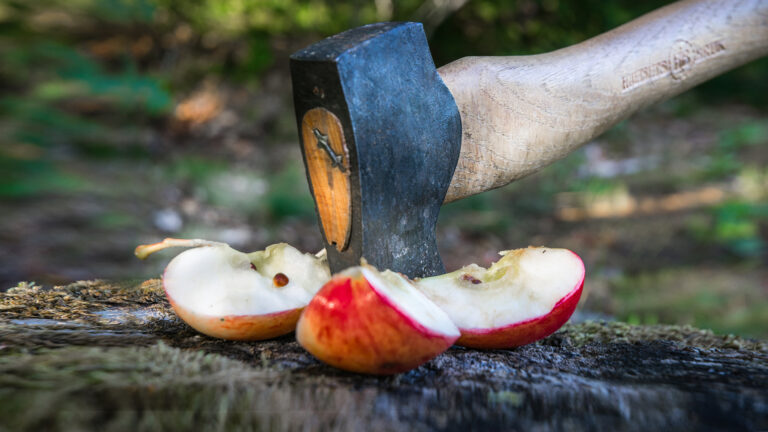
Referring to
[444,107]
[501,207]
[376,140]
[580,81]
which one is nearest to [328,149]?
[376,140]

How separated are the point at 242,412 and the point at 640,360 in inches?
32.7

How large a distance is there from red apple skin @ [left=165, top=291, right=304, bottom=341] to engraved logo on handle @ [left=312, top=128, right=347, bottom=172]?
321 mm

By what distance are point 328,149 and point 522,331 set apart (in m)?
0.56

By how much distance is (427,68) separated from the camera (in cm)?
136

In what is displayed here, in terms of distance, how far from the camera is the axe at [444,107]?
1.24 metres

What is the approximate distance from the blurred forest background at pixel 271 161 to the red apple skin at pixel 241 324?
186 cm

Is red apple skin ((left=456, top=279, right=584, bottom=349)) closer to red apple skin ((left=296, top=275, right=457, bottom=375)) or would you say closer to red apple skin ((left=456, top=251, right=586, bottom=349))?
red apple skin ((left=456, top=251, right=586, bottom=349))

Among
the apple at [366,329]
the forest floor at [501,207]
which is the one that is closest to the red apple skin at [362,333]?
the apple at [366,329]

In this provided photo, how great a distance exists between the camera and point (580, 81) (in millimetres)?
1575

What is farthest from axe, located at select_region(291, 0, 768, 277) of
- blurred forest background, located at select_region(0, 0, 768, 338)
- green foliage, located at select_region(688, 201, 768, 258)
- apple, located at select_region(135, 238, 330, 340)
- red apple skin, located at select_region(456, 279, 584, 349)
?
green foliage, located at select_region(688, 201, 768, 258)

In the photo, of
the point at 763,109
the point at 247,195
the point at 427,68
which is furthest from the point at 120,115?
the point at 763,109

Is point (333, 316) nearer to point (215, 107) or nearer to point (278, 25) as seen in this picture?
point (278, 25)

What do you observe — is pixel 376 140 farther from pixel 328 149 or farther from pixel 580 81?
pixel 580 81

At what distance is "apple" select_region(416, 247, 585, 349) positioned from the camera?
1.17 meters
